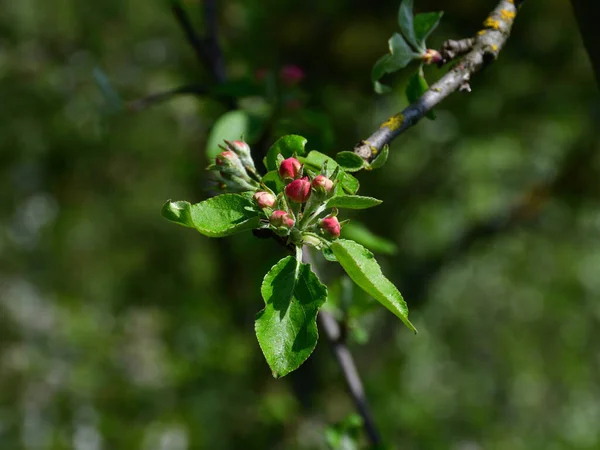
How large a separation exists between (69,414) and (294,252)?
11.4 feet

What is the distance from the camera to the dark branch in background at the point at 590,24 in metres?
0.70

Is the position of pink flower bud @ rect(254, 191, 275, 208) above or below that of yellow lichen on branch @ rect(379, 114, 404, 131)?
below

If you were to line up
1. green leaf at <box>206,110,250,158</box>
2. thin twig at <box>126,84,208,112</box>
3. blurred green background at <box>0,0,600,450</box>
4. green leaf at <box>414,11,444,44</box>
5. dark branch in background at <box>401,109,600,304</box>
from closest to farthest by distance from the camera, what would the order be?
green leaf at <box>414,11,444,44</box>
green leaf at <box>206,110,250,158</box>
thin twig at <box>126,84,208,112</box>
blurred green background at <box>0,0,600,450</box>
dark branch in background at <box>401,109,600,304</box>

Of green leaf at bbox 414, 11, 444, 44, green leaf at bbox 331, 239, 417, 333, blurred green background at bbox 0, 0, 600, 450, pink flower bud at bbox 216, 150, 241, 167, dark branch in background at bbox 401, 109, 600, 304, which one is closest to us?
green leaf at bbox 331, 239, 417, 333

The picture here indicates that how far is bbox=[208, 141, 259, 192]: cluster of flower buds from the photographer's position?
1.83ft

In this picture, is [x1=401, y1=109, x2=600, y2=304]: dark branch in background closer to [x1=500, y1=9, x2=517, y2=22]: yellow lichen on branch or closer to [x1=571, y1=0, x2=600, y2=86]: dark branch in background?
[x1=571, y1=0, x2=600, y2=86]: dark branch in background

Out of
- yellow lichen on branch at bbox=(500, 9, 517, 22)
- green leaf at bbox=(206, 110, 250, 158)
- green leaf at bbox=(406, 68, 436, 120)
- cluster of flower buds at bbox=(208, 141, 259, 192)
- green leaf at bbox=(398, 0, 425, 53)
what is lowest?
green leaf at bbox=(206, 110, 250, 158)

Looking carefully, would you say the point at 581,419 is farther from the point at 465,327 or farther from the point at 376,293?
the point at 376,293

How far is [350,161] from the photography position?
50cm

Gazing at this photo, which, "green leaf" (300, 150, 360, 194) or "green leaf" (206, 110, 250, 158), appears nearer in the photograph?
"green leaf" (300, 150, 360, 194)

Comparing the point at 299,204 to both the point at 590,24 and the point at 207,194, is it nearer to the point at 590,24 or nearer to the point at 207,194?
the point at 590,24

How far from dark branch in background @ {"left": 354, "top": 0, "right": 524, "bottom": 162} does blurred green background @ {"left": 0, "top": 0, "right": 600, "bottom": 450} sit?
38cm

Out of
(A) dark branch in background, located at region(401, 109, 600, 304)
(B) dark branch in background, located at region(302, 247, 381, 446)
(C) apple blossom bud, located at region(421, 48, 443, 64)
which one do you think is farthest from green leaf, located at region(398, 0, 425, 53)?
(A) dark branch in background, located at region(401, 109, 600, 304)

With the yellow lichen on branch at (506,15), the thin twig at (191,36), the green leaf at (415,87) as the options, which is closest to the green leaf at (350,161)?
the green leaf at (415,87)
